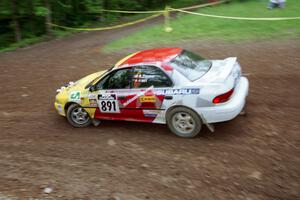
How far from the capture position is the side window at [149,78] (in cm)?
677

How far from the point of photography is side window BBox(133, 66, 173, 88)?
22.2 feet

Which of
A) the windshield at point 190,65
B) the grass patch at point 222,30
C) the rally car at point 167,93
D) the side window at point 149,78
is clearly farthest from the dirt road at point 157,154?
the grass patch at point 222,30

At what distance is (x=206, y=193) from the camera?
5.31m

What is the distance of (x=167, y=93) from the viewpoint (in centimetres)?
671

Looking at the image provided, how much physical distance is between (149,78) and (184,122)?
1.07 m

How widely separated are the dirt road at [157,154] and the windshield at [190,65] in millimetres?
1149

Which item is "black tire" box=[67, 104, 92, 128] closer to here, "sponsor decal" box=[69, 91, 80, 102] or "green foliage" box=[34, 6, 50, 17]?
"sponsor decal" box=[69, 91, 80, 102]

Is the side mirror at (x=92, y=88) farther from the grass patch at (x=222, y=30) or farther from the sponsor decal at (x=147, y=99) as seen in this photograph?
the grass patch at (x=222, y=30)

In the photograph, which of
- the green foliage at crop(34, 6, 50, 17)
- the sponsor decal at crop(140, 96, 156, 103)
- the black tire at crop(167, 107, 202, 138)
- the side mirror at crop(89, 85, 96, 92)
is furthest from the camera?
the green foliage at crop(34, 6, 50, 17)

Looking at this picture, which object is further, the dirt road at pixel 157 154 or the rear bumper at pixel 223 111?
the rear bumper at pixel 223 111

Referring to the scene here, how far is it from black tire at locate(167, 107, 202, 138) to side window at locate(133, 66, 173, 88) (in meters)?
0.55

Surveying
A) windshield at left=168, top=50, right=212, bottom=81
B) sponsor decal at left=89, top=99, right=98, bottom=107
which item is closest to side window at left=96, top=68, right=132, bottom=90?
sponsor decal at left=89, top=99, right=98, bottom=107

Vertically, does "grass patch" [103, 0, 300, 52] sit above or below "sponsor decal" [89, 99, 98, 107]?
above

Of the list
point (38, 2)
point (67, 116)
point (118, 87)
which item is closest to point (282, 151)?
point (118, 87)
